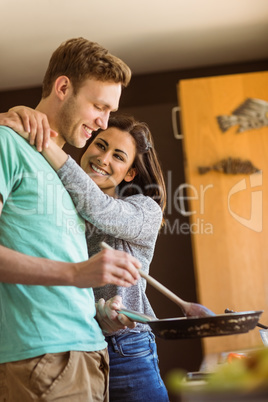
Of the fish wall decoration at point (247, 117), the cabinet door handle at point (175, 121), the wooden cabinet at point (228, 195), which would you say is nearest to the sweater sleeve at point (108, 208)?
the wooden cabinet at point (228, 195)

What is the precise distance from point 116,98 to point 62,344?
757 millimetres

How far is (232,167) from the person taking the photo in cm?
308

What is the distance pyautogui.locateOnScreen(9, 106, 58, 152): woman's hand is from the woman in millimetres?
29

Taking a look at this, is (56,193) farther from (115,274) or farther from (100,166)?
(100,166)

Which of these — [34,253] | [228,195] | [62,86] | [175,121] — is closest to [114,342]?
[34,253]

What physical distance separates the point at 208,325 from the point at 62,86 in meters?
0.85

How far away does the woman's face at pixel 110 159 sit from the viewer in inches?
78.8

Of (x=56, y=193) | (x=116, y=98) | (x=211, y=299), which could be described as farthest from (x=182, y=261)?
(x=56, y=193)

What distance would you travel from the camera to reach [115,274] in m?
1.23

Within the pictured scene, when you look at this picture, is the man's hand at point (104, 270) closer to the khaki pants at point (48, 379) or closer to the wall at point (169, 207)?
the khaki pants at point (48, 379)

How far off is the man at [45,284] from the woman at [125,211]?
0.08 metres

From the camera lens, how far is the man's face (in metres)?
1.62

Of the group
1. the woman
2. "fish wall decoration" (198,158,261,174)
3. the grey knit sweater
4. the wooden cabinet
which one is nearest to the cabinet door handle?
the wooden cabinet

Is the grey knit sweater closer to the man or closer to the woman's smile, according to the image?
the man
